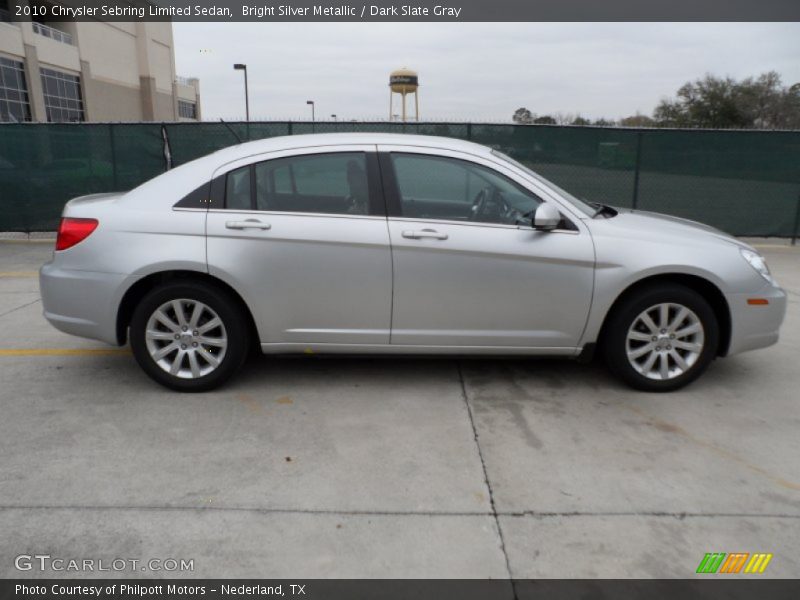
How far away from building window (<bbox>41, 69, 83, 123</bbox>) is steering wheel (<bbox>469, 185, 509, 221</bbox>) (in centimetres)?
4456

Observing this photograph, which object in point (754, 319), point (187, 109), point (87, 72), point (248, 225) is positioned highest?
point (87, 72)

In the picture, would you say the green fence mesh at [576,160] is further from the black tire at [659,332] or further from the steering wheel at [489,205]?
the black tire at [659,332]

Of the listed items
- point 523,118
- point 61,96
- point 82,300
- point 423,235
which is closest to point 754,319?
point 423,235

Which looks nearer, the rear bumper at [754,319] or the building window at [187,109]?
the rear bumper at [754,319]

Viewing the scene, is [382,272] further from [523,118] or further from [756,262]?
[523,118]

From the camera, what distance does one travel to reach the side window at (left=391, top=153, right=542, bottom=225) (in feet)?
13.8

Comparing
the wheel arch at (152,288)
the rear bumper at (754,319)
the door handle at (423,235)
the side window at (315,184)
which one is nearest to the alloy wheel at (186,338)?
the wheel arch at (152,288)

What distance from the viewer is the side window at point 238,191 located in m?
4.20

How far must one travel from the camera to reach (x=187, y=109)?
69125mm

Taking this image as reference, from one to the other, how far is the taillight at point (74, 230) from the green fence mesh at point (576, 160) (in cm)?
610

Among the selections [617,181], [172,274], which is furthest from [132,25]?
[172,274]

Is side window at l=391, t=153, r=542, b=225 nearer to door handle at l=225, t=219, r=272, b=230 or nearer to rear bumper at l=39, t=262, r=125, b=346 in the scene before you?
door handle at l=225, t=219, r=272, b=230

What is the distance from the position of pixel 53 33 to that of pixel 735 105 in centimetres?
4600

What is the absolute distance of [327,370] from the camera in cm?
477
